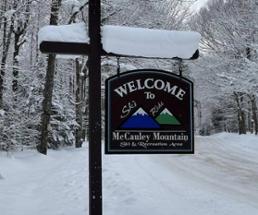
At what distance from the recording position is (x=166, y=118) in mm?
7055

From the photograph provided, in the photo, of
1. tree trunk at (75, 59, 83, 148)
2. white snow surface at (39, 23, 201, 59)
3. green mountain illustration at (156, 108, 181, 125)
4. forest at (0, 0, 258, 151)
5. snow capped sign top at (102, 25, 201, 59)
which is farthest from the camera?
tree trunk at (75, 59, 83, 148)

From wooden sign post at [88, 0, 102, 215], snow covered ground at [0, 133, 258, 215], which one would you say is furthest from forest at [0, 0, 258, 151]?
wooden sign post at [88, 0, 102, 215]

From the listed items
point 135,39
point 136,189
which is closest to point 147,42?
point 135,39

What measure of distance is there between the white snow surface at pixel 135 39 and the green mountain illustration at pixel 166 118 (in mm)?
799

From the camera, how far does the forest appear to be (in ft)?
68.9

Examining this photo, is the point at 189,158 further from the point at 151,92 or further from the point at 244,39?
the point at 151,92

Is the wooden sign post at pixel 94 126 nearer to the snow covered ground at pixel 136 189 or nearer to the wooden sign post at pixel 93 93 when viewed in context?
the wooden sign post at pixel 93 93

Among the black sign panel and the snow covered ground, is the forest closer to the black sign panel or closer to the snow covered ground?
the snow covered ground

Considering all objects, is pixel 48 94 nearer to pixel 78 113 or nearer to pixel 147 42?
pixel 78 113

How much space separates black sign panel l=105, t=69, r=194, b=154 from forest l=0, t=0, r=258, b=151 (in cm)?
1065

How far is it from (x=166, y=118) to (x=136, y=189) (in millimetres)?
4504

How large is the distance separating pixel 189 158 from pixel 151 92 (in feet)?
49.5

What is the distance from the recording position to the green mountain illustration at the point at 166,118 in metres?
7.03

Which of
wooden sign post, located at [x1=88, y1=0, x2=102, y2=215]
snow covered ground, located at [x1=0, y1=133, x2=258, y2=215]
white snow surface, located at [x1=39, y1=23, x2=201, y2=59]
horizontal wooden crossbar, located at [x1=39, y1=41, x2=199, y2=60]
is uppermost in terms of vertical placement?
white snow surface, located at [x1=39, y1=23, x2=201, y2=59]
